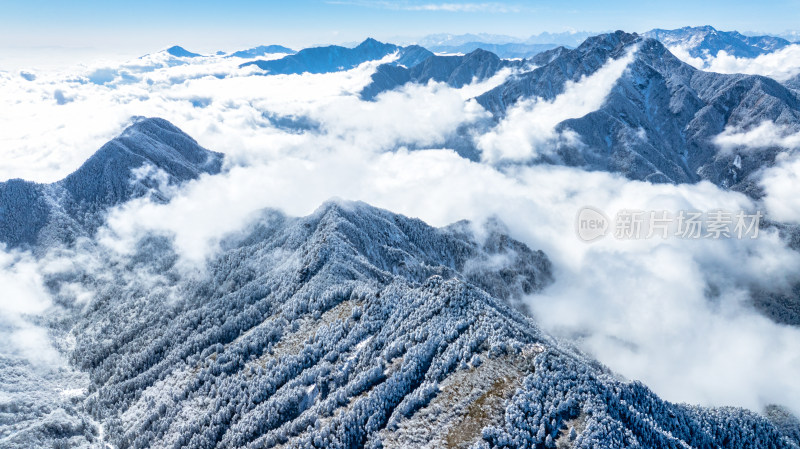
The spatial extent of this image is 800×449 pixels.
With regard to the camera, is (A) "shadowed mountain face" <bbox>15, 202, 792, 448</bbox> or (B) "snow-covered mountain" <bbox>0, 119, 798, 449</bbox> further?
(B) "snow-covered mountain" <bbox>0, 119, 798, 449</bbox>

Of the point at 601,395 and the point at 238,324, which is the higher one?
the point at 601,395

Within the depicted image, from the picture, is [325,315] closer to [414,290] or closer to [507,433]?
[414,290]

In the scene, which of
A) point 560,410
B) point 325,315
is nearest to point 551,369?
point 560,410

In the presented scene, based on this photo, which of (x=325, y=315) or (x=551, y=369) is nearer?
(x=551, y=369)

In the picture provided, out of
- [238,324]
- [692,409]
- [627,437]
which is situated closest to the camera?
[627,437]

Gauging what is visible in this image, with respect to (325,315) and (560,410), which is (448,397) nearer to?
(560,410)

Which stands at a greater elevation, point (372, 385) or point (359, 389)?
point (372, 385)

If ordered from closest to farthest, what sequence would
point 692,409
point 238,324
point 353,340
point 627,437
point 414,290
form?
1. point 627,437
2. point 692,409
3. point 353,340
4. point 414,290
5. point 238,324

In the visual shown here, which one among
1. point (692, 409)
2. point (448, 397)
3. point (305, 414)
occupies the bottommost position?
point (692, 409)

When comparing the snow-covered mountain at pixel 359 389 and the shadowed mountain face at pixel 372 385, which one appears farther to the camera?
the snow-covered mountain at pixel 359 389
